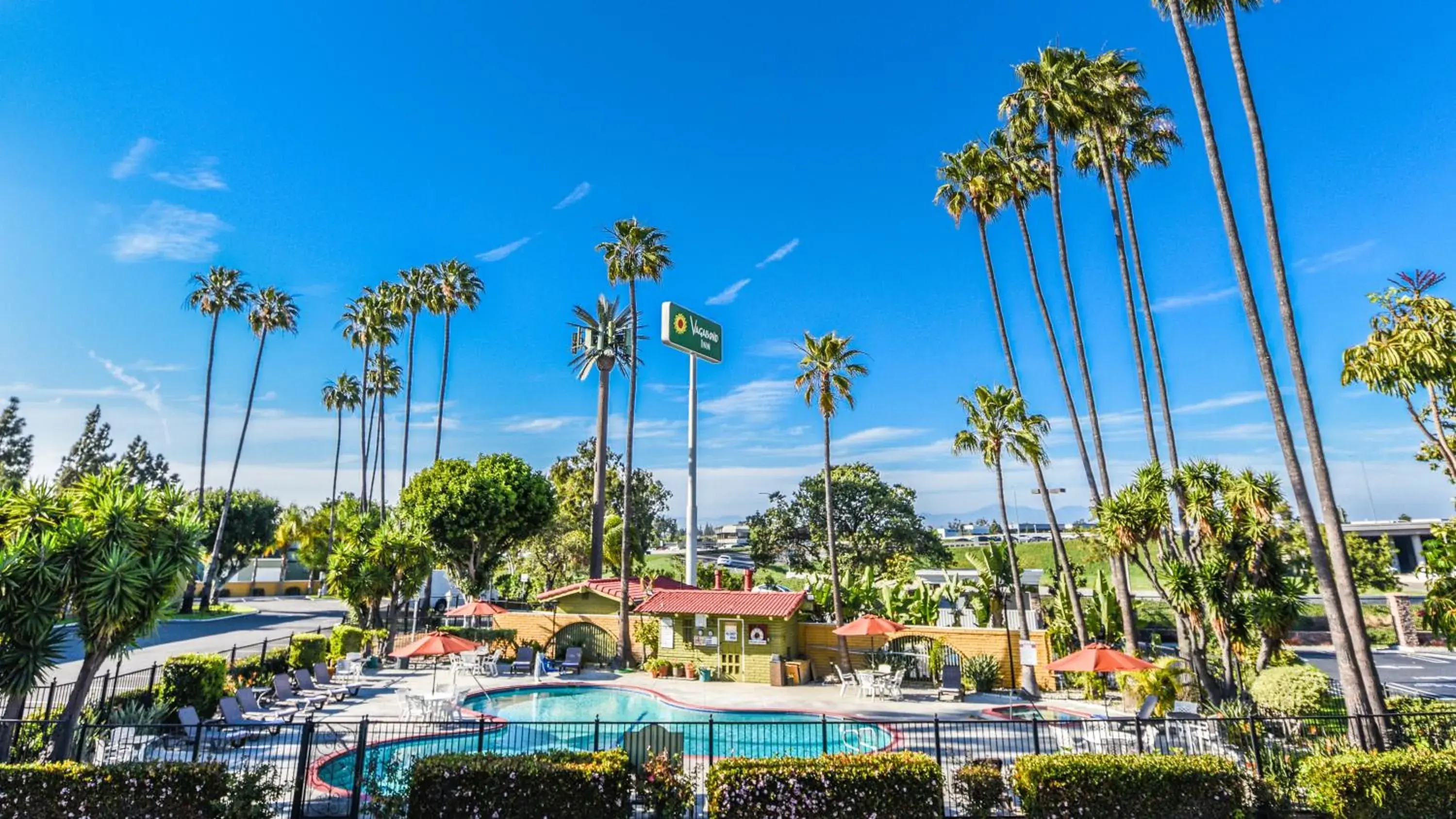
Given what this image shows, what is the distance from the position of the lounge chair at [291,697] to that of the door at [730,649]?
13421mm

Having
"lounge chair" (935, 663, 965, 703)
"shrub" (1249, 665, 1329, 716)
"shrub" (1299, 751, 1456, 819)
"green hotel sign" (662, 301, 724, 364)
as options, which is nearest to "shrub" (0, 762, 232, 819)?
"shrub" (1299, 751, 1456, 819)

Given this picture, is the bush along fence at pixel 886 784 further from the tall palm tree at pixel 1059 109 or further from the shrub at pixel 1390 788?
the tall palm tree at pixel 1059 109

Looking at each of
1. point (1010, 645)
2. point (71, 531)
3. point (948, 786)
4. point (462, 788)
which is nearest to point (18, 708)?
point (71, 531)

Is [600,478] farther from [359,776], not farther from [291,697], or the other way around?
[359,776]

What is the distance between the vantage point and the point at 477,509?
124 feet

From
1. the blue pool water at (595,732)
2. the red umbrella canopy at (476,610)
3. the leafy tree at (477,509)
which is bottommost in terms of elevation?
the blue pool water at (595,732)

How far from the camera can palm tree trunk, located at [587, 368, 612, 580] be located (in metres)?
45.7

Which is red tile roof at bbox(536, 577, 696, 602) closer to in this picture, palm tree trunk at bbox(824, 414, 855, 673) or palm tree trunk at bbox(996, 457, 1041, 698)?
palm tree trunk at bbox(824, 414, 855, 673)

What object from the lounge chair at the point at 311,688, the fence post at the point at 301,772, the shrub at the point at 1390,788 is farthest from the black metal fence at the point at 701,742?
the lounge chair at the point at 311,688

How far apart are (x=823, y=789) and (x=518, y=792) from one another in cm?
452

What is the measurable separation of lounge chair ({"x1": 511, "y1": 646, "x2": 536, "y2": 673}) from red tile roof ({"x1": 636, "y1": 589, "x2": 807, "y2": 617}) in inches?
184

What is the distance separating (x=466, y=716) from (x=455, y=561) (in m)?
20.4

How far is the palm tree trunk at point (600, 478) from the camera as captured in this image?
45.7m

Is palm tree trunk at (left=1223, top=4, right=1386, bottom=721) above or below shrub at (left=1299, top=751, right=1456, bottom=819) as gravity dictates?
above
